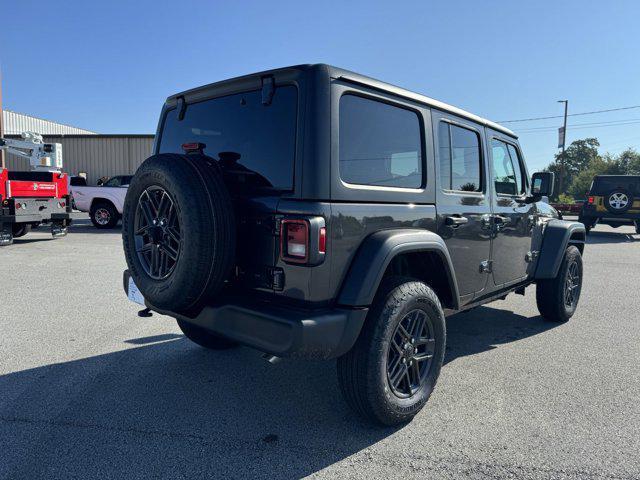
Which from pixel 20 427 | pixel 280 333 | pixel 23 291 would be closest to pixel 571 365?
pixel 280 333

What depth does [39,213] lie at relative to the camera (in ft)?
35.0

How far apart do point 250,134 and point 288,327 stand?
116cm

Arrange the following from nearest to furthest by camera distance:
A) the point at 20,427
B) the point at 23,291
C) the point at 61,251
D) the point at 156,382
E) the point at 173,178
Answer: the point at 173,178
the point at 20,427
the point at 156,382
the point at 23,291
the point at 61,251

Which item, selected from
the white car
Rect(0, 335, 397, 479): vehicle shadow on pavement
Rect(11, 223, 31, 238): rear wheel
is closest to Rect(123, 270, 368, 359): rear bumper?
Rect(0, 335, 397, 479): vehicle shadow on pavement

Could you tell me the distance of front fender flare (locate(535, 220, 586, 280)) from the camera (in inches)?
176

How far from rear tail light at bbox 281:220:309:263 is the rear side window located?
7.44ft

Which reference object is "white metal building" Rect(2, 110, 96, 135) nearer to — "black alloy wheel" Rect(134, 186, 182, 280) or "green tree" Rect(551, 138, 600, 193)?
"black alloy wheel" Rect(134, 186, 182, 280)

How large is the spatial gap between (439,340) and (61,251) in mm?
9045

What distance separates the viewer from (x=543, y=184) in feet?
14.4

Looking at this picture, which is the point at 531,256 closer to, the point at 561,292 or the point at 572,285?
the point at 561,292

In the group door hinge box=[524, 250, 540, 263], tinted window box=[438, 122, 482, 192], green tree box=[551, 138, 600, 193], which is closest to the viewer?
tinted window box=[438, 122, 482, 192]

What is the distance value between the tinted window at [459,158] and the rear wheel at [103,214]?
13.3 meters

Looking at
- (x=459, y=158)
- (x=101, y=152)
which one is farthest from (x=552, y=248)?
(x=101, y=152)

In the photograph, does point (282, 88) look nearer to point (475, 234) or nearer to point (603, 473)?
point (475, 234)
